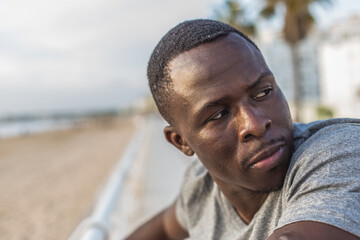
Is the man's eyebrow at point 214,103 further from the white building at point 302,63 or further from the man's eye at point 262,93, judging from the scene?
the white building at point 302,63

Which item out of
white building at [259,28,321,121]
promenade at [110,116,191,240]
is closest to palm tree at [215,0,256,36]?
promenade at [110,116,191,240]

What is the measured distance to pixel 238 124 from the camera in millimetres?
1229

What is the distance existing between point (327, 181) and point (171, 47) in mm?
719

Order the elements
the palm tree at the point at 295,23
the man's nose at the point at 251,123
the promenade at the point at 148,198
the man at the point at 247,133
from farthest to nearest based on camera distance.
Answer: the palm tree at the point at 295,23 → the promenade at the point at 148,198 → the man's nose at the point at 251,123 → the man at the point at 247,133

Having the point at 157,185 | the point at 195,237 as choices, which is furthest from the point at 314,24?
the point at 195,237

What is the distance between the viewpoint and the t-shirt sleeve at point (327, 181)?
2.99 feet

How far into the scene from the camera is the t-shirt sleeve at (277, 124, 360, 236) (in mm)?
912

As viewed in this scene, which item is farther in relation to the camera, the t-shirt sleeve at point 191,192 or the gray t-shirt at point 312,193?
the t-shirt sleeve at point 191,192

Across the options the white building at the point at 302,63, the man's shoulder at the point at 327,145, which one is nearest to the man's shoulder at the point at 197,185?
the man's shoulder at the point at 327,145

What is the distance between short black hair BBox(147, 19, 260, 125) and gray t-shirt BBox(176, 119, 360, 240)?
0.42m

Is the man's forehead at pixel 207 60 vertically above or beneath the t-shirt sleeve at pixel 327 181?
above

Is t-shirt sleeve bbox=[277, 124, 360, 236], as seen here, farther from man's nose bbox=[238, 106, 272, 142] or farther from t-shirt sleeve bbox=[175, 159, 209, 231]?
t-shirt sleeve bbox=[175, 159, 209, 231]

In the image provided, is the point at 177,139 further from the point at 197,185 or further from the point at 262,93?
the point at 262,93

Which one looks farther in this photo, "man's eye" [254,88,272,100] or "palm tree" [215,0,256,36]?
"palm tree" [215,0,256,36]
